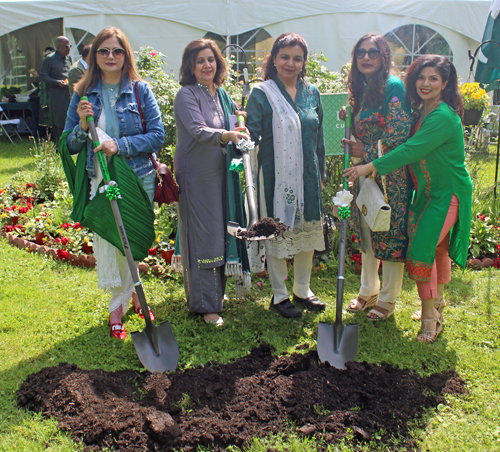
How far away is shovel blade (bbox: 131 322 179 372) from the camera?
3191mm

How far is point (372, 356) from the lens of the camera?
3402 mm

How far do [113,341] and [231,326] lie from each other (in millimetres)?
935

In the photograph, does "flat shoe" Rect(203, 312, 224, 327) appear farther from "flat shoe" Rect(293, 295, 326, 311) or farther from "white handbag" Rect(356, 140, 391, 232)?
"white handbag" Rect(356, 140, 391, 232)

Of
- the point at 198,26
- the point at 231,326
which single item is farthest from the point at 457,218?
the point at 198,26

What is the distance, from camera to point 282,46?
354cm

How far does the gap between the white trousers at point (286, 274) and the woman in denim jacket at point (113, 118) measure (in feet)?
3.95

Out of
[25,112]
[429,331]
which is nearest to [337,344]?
[429,331]

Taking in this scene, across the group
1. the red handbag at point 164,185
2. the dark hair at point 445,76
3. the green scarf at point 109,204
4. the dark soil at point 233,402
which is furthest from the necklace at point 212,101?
the dark soil at point 233,402

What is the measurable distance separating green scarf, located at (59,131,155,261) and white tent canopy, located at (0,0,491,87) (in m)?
8.97

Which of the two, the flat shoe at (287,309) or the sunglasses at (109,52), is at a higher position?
the sunglasses at (109,52)

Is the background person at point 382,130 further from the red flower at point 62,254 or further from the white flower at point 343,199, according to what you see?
the red flower at point 62,254

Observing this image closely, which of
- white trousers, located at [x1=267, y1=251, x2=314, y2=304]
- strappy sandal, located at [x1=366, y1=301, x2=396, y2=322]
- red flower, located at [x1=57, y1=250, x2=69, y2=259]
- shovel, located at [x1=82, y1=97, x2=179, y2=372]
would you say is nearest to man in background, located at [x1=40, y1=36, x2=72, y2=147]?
red flower, located at [x1=57, y1=250, x2=69, y2=259]

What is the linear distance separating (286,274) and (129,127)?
1.79 meters

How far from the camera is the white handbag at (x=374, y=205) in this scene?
3.34m
